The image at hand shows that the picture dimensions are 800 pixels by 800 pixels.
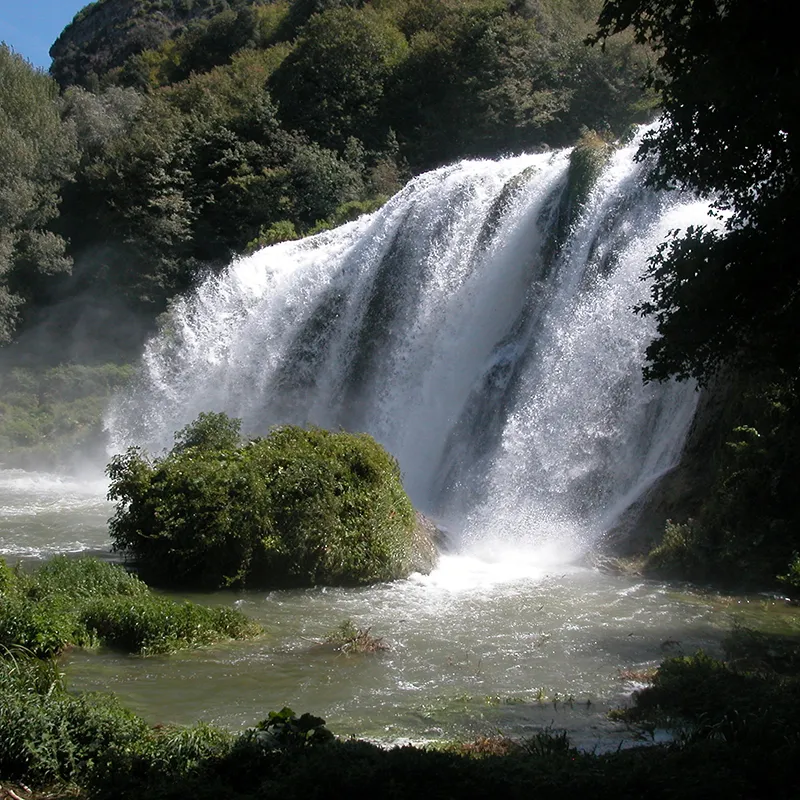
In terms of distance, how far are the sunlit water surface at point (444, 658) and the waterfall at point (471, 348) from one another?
2.81 meters

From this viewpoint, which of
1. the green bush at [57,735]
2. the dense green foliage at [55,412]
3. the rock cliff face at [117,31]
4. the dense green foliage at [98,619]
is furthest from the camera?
the rock cliff face at [117,31]

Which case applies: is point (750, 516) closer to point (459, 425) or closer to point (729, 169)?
point (729, 169)

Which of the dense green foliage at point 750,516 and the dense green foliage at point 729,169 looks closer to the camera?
the dense green foliage at point 729,169

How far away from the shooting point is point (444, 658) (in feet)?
33.4

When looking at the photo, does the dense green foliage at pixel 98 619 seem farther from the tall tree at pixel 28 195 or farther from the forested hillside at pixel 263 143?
the tall tree at pixel 28 195

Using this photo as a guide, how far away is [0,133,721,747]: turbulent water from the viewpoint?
30.1ft

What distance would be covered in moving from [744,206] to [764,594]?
622cm

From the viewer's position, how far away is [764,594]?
505 inches

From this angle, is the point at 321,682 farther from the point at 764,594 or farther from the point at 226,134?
the point at 226,134

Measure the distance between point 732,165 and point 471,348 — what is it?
14.1 m

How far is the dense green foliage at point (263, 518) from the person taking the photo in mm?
13281

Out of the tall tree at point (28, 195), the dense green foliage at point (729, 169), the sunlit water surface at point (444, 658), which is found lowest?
the sunlit water surface at point (444, 658)

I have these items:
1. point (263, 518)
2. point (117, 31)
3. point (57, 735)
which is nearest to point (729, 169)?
point (57, 735)

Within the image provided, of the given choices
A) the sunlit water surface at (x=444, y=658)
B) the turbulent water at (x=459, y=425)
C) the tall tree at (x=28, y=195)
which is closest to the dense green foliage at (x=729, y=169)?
the sunlit water surface at (x=444, y=658)
